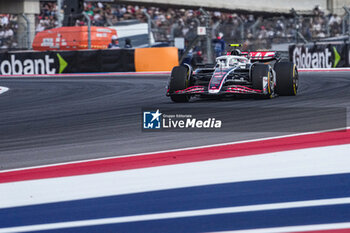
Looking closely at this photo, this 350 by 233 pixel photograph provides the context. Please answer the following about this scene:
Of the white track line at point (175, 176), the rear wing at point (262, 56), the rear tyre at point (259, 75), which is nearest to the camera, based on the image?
the white track line at point (175, 176)

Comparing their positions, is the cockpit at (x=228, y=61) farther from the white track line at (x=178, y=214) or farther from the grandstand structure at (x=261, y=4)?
the grandstand structure at (x=261, y=4)

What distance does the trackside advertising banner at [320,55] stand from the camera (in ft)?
64.5

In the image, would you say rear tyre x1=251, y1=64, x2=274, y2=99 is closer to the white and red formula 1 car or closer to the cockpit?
the white and red formula 1 car

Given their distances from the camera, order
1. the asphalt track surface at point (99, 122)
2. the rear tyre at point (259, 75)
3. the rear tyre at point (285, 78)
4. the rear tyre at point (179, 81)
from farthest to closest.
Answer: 1. the rear tyre at point (285, 78)
2. the rear tyre at point (179, 81)
3. the rear tyre at point (259, 75)
4. the asphalt track surface at point (99, 122)

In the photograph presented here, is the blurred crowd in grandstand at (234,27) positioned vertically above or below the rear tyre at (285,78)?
above

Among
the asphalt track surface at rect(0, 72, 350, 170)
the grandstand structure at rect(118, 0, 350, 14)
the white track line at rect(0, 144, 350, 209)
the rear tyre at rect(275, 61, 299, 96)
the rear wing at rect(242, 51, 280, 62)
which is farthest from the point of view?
the grandstand structure at rect(118, 0, 350, 14)

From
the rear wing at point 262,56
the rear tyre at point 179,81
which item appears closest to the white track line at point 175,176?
the rear tyre at point 179,81

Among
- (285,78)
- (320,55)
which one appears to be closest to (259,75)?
(285,78)

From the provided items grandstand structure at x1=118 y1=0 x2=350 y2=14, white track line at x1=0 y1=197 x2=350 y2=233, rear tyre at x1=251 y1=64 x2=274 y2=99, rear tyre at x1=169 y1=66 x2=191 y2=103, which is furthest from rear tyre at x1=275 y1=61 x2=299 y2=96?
grandstand structure at x1=118 y1=0 x2=350 y2=14

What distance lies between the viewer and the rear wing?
36.0 feet

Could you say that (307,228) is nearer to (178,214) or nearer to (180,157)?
(178,214)

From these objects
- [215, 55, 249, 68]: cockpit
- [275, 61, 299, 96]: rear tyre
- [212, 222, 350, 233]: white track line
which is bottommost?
[212, 222, 350, 233]: white track line

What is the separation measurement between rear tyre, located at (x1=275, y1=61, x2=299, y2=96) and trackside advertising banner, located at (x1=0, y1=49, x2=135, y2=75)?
12.6 meters

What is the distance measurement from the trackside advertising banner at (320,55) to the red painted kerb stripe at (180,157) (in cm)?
1438
